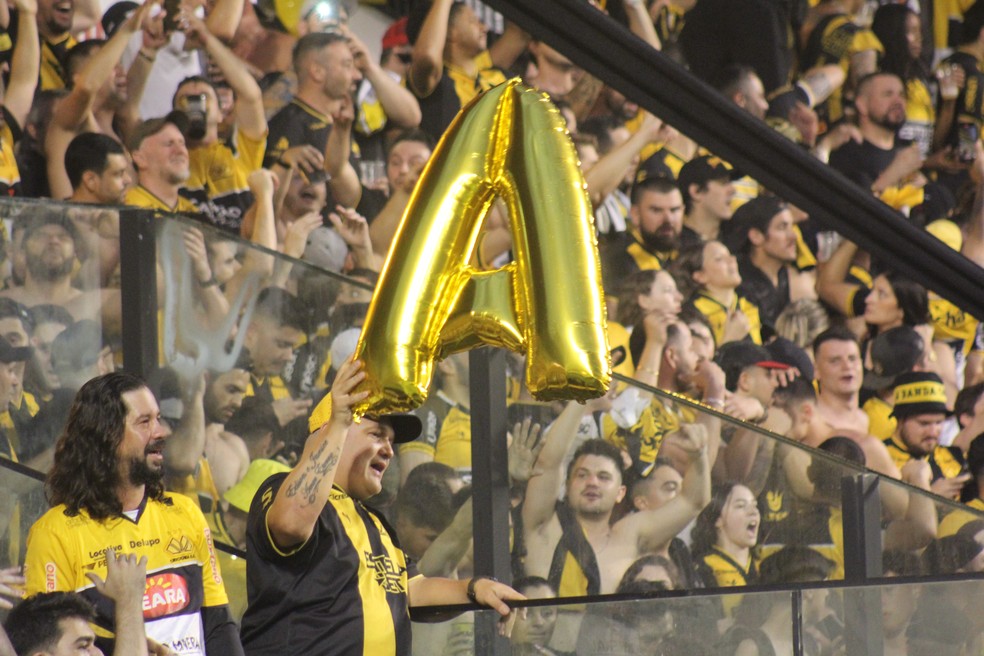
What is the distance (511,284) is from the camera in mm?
1313

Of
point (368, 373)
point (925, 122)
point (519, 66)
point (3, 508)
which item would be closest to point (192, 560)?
point (3, 508)

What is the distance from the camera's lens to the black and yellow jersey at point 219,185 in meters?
4.19

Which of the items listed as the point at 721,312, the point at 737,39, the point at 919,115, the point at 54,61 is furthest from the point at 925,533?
the point at 919,115

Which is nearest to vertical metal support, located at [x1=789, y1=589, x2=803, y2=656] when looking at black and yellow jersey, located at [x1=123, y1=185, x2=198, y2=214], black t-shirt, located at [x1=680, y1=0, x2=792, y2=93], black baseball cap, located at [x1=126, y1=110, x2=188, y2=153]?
black and yellow jersey, located at [x1=123, y1=185, x2=198, y2=214]

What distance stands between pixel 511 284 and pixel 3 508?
1.72m

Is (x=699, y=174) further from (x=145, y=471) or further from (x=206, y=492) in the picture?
(x=145, y=471)

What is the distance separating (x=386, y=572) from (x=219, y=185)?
7.05ft

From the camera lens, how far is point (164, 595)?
2.25 metres

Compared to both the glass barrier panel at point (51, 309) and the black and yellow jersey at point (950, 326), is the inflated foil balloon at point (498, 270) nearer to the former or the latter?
the glass barrier panel at point (51, 309)

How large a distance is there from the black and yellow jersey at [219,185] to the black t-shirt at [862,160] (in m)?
2.52

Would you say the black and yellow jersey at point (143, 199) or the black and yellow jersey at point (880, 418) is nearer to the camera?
the black and yellow jersey at point (143, 199)

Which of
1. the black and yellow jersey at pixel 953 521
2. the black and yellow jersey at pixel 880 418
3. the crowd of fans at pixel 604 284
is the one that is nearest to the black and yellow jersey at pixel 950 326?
the crowd of fans at pixel 604 284

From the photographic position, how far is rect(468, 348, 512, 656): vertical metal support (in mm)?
2840

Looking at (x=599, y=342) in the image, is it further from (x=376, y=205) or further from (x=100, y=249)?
(x=376, y=205)
